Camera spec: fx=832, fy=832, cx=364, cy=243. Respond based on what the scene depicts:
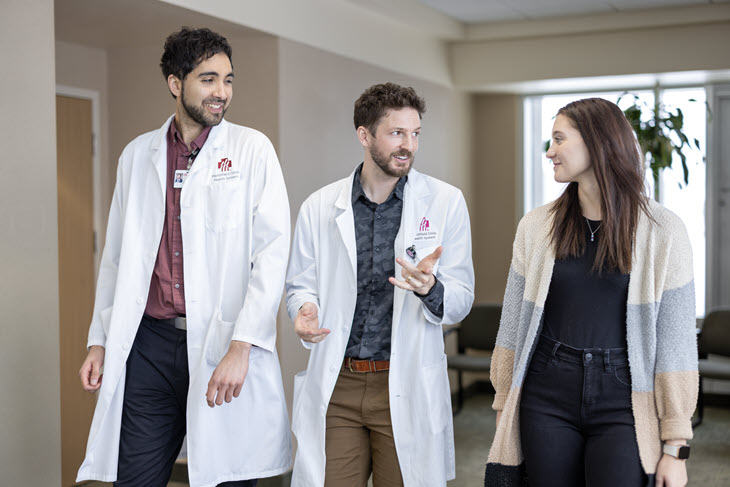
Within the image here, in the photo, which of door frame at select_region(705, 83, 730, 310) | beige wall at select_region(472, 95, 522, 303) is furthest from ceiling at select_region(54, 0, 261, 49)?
door frame at select_region(705, 83, 730, 310)

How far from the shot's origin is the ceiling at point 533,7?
575 centimetres

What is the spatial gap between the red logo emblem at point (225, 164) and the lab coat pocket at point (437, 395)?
85cm

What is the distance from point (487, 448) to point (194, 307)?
12.3 feet

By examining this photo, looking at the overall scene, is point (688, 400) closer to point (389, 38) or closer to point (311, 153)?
point (311, 153)

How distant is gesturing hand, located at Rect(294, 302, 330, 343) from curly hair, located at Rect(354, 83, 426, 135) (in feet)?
2.04

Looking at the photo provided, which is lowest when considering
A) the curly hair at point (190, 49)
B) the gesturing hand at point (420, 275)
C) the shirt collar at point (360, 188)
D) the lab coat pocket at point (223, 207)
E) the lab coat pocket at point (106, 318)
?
the lab coat pocket at point (106, 318)

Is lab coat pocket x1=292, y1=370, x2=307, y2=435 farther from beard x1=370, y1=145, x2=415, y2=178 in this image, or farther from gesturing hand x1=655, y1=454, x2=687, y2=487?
gesturing hand x1=655, y1=454, x2=687, y2=487

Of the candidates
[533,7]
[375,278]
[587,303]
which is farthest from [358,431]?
[533,7]

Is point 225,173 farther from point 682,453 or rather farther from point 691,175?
point 691,175

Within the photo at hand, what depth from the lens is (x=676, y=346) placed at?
2.12 metres

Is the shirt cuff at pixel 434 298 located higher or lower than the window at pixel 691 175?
lower

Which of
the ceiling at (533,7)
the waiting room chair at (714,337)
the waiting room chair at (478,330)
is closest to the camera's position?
the ceiling at (533,7)

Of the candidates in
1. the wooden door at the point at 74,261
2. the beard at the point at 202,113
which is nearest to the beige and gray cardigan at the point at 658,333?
the beard at the point at 202,113

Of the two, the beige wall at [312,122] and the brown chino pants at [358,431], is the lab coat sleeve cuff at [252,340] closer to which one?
the brown chino pants at [358,431]
